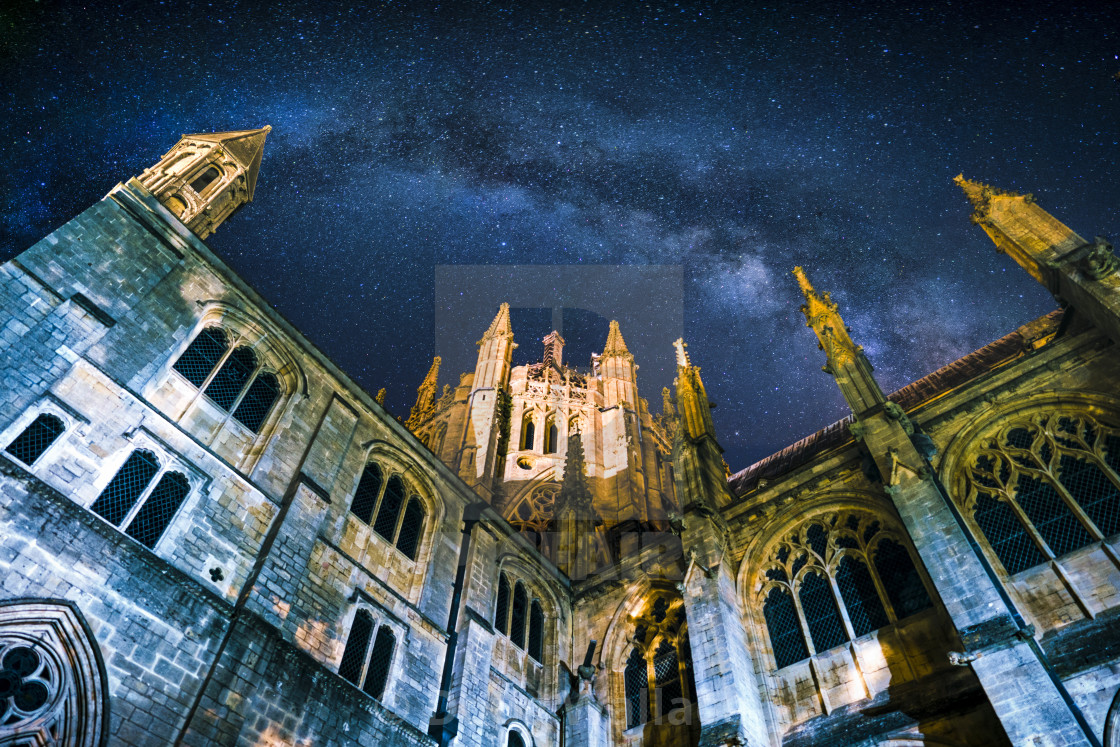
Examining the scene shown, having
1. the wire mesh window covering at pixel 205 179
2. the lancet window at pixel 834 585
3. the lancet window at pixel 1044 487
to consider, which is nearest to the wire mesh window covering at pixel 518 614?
the lancet window at pixel 834 585

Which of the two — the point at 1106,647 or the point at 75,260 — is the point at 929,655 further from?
the point at 75,260

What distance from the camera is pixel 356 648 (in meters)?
11.8

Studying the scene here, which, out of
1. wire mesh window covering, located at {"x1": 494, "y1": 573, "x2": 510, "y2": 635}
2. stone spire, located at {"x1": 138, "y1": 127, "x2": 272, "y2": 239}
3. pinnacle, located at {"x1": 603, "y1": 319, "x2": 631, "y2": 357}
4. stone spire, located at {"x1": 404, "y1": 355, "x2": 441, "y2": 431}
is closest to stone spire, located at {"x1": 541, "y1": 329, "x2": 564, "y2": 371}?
pinnacle, located at {"x1": 603, "y1": 319, "x2": 631, "y2": 357}

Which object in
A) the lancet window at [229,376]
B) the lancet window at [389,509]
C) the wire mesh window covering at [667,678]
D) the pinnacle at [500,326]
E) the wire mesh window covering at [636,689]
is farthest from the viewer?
the pinnacle at [500,326]

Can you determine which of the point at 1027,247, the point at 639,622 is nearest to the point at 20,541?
the point at 639,622

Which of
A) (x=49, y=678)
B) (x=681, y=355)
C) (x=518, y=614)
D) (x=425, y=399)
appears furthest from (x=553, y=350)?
(x=49, y=678)

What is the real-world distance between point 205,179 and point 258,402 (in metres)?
10.9

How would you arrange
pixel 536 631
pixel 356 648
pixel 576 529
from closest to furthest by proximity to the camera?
pixel 356 648 < pixel 536 631 < pixel 576 529

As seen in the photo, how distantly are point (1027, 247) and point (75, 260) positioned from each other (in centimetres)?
1871

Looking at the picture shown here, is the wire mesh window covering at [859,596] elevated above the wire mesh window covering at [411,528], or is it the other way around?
the wire mesh window covering at [411,528]

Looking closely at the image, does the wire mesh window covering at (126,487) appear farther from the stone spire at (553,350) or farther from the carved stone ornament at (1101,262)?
→ the stone spire at (553,350)

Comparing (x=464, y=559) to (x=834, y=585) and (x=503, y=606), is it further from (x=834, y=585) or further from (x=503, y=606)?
(x=834, y=585)

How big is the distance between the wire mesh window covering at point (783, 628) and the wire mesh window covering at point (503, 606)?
18.0ft

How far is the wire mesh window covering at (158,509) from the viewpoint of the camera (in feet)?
32.7
